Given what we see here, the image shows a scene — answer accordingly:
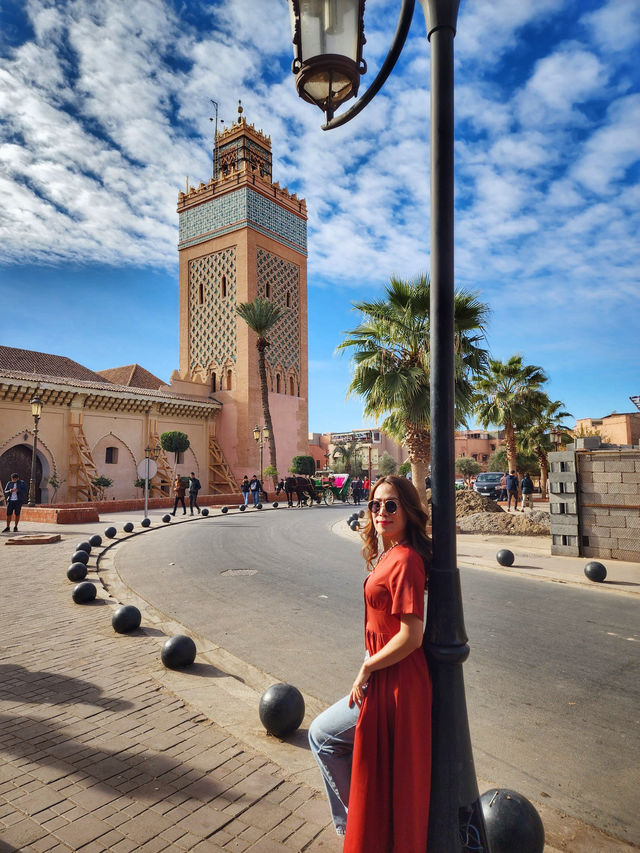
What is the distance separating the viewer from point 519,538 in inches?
511

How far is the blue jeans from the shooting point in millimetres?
2074

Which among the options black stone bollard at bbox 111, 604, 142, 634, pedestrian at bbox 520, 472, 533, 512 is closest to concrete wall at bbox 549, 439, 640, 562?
black stone bollard at bbox 111, 604, 142, 634

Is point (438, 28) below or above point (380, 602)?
above

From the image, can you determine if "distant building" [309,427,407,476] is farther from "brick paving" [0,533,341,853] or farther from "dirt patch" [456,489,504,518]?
"brick paving" [0,533,341,853]

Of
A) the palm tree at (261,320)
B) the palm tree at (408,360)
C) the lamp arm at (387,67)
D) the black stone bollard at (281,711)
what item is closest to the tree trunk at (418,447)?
the palm tree at (408,360)

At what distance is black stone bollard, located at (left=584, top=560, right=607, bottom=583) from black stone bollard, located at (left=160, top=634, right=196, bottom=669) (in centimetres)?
583

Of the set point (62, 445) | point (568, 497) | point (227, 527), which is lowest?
point (227, 527)

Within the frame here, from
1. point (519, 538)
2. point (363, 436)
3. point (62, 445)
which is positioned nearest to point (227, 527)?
point (519, 538)

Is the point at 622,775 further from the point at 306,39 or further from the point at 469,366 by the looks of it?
the point at 469,366

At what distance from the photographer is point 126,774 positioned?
2770 millimetres

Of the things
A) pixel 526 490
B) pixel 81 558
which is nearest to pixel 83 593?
pixel 81 558

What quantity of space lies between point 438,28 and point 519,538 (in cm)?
1235

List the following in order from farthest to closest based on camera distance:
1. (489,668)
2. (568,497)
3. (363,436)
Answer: (363,436), (568,497), (489,668)

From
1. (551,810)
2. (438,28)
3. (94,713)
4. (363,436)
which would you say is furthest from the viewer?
(363,436)
